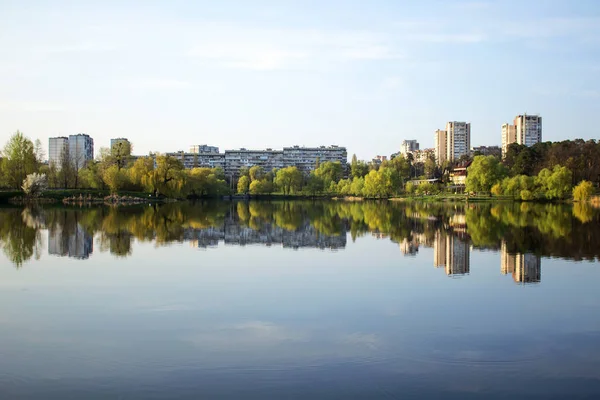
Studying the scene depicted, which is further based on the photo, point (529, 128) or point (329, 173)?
point (529, 128)

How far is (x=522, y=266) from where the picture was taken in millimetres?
16375

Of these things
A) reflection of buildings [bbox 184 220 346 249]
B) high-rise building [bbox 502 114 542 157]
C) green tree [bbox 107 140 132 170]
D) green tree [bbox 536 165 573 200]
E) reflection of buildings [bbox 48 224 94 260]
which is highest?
high-rise building [bbox 502 114 542 157]

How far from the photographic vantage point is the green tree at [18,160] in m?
68.1

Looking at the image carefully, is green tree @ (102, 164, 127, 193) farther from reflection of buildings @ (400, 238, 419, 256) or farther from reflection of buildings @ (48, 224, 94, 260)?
reflection of buildings @ (400, 238, 419, 256)

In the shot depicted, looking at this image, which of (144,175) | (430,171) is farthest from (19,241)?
(430,171)

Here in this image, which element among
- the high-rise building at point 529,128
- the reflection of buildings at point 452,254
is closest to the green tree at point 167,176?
the reflection of buildings at point 452,254

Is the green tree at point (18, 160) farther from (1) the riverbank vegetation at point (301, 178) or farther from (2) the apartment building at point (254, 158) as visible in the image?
(2) the apartment building at point (254, 158)

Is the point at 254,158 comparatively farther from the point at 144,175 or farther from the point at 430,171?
the point at 144,175

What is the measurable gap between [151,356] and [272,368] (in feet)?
5.70

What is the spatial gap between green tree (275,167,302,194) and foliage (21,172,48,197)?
169 feet

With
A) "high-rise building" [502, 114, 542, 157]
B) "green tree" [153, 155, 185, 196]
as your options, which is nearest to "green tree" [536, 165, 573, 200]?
"green tree" [153, 155, 185, 196]

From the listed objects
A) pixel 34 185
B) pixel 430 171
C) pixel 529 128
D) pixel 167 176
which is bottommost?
pixel 34 185

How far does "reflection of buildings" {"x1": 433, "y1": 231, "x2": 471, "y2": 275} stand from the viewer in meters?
16.1

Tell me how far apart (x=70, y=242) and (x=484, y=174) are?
232 feet
